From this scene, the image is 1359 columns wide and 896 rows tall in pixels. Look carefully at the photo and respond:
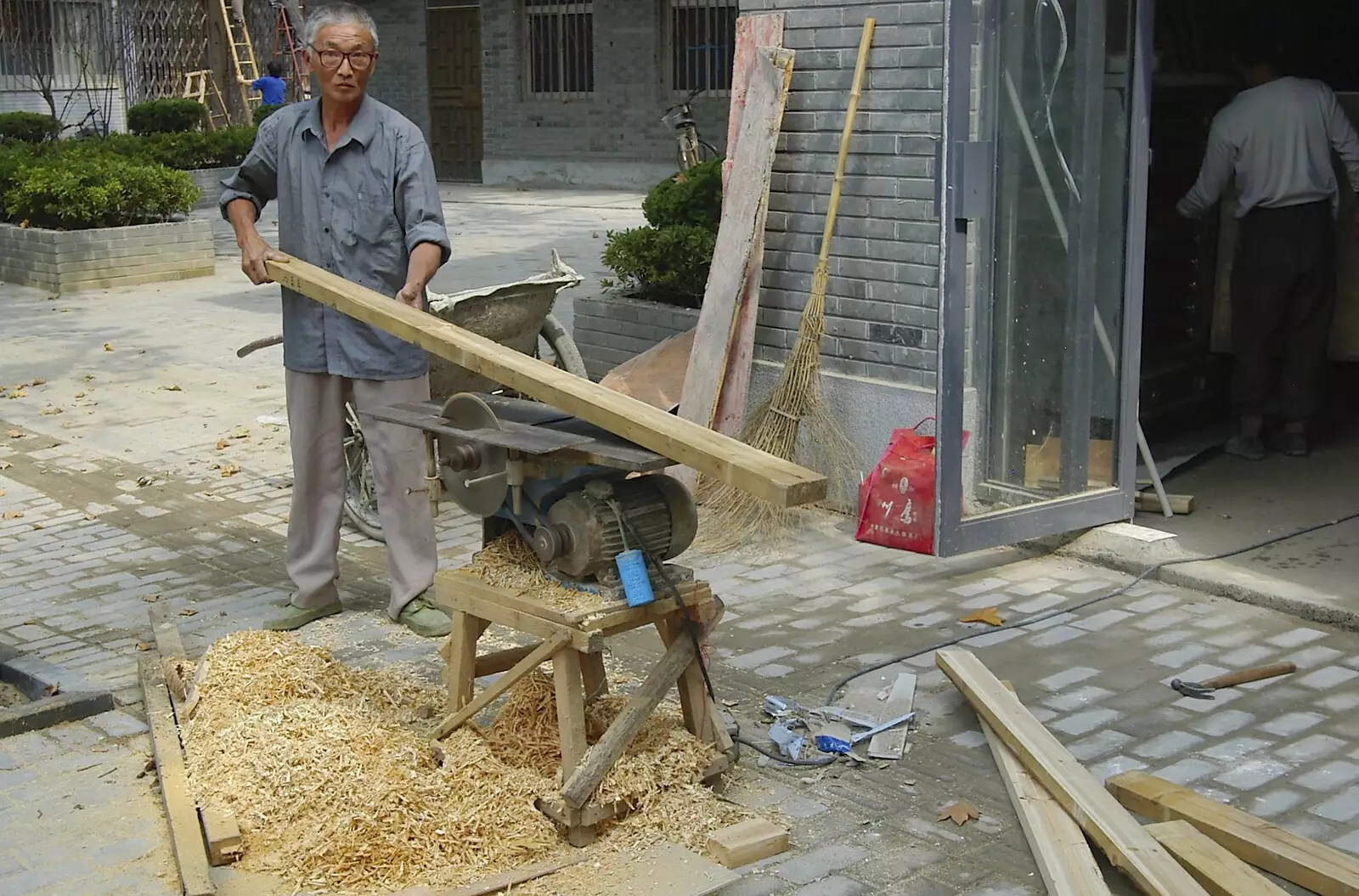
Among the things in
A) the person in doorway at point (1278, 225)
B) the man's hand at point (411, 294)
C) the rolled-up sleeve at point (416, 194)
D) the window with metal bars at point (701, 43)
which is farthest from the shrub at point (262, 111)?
the man's hand at point (411, 294)

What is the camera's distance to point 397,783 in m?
4.20

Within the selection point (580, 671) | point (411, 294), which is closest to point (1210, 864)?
point (580, 671)

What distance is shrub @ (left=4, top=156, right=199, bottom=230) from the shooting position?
14.0 meters

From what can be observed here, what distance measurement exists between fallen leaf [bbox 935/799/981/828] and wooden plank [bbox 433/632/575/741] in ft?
3.66

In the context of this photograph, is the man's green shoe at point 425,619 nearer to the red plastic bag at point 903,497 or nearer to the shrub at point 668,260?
the red plastic bag at point 903,497

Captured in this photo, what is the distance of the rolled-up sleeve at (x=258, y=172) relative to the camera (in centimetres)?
574

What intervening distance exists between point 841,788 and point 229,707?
6.00 ft

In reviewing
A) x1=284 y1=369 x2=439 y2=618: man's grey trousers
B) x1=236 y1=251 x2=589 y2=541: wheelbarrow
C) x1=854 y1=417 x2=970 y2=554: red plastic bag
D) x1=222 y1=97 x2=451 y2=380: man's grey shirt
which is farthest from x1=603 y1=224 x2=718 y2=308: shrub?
x1=222 y1=97 x2=451 y2=380: man's grey shirt

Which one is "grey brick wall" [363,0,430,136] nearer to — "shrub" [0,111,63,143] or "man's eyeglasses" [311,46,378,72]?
"shrub" [0,111,63,143]

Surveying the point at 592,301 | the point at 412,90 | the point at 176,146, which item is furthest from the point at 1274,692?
the point at 412,90

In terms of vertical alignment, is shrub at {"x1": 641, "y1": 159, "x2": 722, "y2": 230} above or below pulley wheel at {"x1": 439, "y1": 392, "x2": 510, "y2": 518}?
above

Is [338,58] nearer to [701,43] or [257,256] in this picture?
[257,256]

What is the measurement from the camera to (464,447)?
14.2 feet

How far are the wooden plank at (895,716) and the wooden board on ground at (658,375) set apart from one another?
2.59 meters
